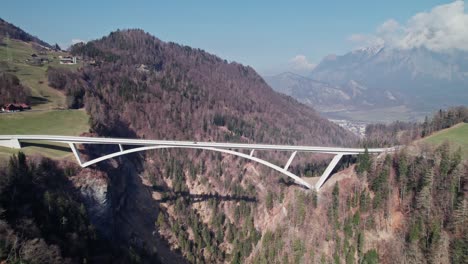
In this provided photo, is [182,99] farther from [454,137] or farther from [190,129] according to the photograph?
[454,137]

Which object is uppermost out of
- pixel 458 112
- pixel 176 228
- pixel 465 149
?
pixel 458 112

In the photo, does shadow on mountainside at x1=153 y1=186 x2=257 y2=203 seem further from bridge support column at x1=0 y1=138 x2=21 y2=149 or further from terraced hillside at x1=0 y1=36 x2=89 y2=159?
bridge support column at x1=0 y1=138 x2=21 y2=149

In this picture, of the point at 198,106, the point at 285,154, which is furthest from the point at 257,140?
the point at 198,106

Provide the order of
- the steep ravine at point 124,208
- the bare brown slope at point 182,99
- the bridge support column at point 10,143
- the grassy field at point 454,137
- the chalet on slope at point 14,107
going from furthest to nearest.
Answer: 1. the bare brown slope at point 182,99
2. the chalet on slope at point 14,107
3. the grassy field at point 454,137
4. the bridge support column at point 10,143
5. the steep ravine at point 124,208

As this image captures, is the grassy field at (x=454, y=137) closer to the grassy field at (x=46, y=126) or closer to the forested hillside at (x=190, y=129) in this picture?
the forested hillside at (x=190, y=129)

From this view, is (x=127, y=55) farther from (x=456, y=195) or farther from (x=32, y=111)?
(x=456, y=195)

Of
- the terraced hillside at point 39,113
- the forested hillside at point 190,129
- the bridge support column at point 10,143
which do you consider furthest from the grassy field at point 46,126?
the forested hillside at point 190,129
